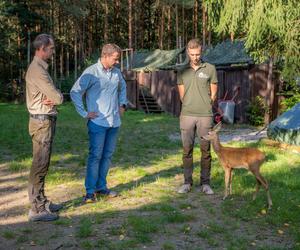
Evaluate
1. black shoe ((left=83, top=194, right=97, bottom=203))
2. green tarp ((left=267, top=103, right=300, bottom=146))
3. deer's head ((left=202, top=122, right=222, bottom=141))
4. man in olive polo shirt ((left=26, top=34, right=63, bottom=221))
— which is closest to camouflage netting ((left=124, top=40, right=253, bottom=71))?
green tarp ((left=267, top=103, right=300, bottom=146))

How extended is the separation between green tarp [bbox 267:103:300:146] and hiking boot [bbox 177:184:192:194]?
473 cm

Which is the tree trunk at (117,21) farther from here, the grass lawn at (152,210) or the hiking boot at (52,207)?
the hiking boot at (52,207)

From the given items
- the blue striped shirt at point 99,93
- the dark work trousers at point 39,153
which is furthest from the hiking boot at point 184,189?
the dark work trousers at point 39,153

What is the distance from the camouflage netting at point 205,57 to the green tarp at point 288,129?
6.62m

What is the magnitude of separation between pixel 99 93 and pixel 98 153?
81 cm

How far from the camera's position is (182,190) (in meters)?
7.30

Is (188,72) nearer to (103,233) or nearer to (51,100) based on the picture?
(51,100)

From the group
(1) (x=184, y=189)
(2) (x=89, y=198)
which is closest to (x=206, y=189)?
(1) (x=184, y=189)

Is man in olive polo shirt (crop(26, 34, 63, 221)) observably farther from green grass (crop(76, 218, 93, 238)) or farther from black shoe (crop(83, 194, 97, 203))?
black shoe (crop(83, 194, 97, 203))

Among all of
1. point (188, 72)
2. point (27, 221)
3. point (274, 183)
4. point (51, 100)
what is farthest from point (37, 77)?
point (274, 183)

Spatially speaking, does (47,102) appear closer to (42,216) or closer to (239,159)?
(42,216)

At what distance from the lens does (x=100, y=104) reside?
644cm

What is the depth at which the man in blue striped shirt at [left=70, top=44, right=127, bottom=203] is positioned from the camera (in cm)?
634

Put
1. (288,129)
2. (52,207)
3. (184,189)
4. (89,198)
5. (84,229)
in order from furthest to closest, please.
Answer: (288,129) < (184,189) < (89,198) < (52,207) < (84,229)
